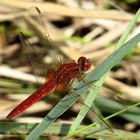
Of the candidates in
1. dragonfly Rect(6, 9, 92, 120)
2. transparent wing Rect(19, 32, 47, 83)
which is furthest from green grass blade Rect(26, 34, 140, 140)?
transparent wing Rect(19, 32, 47, 83)

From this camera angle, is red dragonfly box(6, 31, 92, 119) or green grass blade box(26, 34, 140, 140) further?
red dragonfly box(6, 31, 92, 119)

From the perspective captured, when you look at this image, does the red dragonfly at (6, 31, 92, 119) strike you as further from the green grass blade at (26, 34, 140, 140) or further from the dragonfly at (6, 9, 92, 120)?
the green grass blade at (26, 34, 140, 140)

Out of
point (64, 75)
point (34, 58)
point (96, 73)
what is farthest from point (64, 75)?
point (96, 73)

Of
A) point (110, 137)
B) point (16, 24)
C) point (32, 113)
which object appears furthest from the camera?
point (16, 24)

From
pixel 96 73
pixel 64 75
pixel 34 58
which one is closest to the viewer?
pixel 96 73

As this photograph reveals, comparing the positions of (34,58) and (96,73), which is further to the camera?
(34,58)

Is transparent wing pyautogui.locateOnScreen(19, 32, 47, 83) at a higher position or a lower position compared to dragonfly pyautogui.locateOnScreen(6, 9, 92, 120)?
higher

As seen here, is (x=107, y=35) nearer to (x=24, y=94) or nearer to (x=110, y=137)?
(x=24, y=94)

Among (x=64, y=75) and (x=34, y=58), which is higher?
(x=34, y=58)

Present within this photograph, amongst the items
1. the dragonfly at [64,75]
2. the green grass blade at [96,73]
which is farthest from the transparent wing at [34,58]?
the green grass blade at [96,73]

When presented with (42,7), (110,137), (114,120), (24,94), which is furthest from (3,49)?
(110,137)

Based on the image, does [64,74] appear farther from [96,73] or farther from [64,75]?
[96,73]
